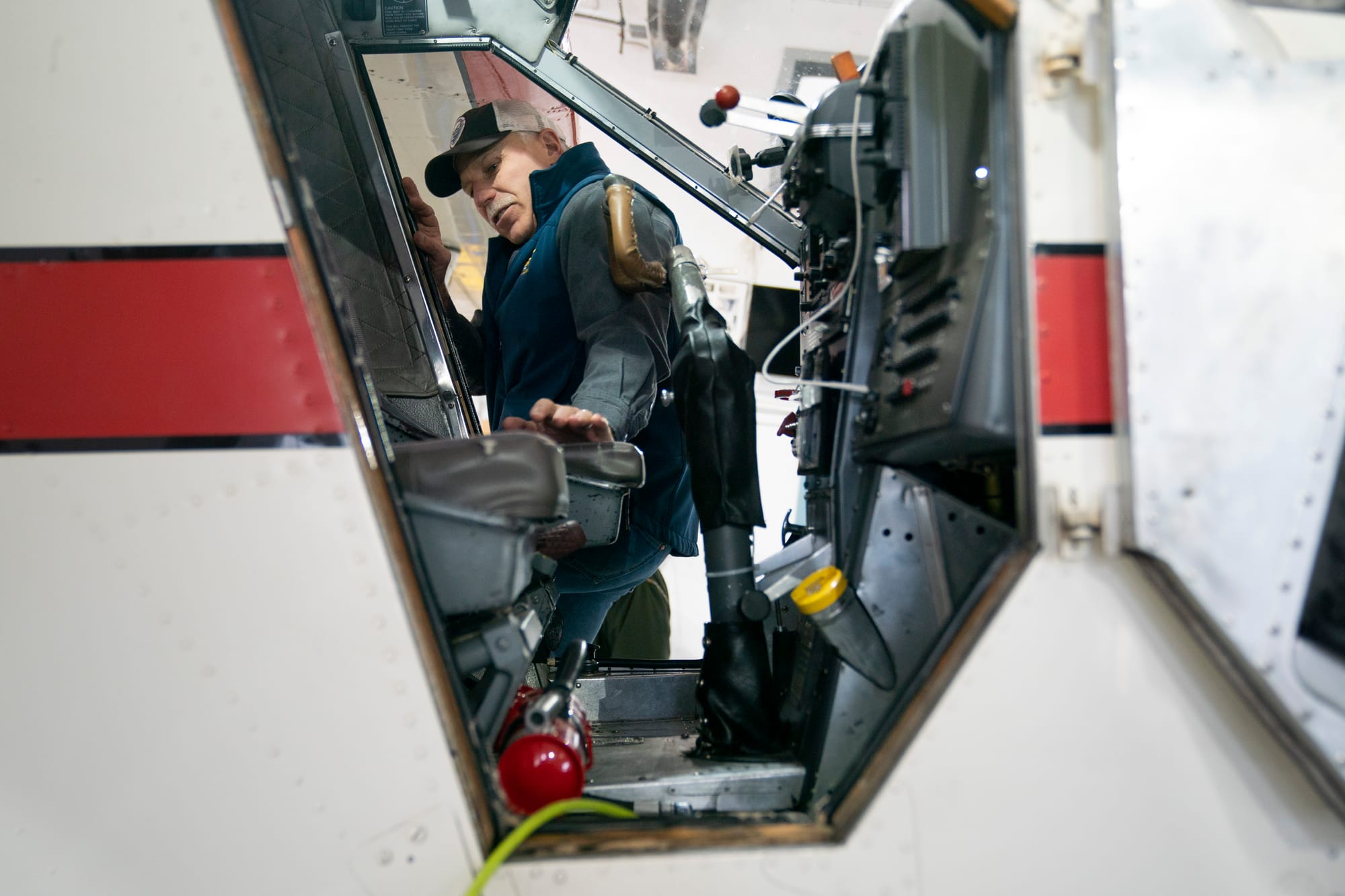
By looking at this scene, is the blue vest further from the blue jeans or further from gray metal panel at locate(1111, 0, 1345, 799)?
gray metal panel at locate(1111, 0, 1345, 799)

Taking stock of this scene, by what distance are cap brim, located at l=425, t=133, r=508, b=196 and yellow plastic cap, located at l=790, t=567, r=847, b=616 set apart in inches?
64.2

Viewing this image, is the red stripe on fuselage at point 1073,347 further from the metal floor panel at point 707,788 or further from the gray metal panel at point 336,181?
the gray metal panel at point 336,181

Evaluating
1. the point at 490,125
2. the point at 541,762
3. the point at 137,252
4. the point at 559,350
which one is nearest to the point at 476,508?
the point at 541,762

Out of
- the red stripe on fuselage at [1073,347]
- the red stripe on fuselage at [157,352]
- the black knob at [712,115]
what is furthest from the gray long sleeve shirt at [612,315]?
the red stripe on fuselage at [1073,347]

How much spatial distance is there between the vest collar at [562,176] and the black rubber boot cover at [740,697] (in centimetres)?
125

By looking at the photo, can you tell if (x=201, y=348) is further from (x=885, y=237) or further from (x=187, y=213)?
(x=885, y=237)

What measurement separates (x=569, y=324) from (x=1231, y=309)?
1459mm

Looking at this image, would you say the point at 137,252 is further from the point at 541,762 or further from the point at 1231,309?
the point at 1231,309

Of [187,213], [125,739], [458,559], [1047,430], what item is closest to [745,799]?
[458,559]

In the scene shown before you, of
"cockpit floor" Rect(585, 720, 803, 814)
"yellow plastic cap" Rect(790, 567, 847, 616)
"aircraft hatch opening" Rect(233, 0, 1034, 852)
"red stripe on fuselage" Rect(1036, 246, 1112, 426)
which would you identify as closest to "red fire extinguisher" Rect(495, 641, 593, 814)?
"aircraft hatch opening" Rect(233, 0, 1034, 852)

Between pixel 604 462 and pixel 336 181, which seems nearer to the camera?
pixel 604 462

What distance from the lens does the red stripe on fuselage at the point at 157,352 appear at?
0.95m

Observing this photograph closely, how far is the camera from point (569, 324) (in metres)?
2.01

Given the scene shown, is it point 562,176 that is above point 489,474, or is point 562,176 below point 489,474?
above
